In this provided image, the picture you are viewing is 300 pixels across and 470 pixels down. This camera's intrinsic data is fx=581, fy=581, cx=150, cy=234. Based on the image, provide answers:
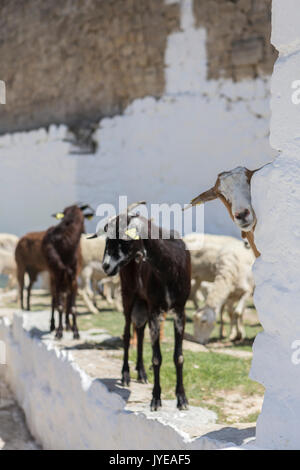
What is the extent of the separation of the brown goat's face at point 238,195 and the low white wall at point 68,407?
118 cm

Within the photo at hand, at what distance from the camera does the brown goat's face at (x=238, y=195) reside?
113 inches

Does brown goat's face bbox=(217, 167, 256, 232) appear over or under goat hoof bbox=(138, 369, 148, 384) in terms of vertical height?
over

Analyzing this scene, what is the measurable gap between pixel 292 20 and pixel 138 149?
11576 mm

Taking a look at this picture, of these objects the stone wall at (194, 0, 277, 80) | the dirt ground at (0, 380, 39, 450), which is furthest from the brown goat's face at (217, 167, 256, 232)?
the stone wall at (194, 0, 277, 80)

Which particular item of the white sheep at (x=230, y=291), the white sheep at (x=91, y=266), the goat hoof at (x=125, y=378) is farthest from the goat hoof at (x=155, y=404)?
the white sheep at (x=91, y=266)

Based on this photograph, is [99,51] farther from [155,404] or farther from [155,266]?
[155,404]

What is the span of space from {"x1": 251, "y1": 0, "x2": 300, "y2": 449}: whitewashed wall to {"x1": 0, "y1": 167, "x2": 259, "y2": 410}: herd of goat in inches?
9.6

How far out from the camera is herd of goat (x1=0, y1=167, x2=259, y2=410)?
340cm

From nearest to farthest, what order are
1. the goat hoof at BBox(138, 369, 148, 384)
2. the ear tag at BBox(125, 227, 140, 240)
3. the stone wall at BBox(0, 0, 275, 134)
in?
the ear tag at BBox(125, 227, 140, 240), the goat hoof at BBox(138, 369, 148, 384), the stone wall at BBox(0, 0, 275, 134)

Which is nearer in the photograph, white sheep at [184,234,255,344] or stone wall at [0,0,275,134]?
white sheep at [184,234,255,344]

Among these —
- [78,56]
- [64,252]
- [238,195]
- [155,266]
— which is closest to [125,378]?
[155,266]

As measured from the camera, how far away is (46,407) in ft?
20.0

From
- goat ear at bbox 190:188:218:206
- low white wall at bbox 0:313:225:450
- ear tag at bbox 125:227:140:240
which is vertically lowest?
low white wall at bbox 0:313:225:450

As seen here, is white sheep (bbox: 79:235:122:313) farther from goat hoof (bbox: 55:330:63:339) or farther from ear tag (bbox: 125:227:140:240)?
ear tag (bbox: 125:227:140:240)
